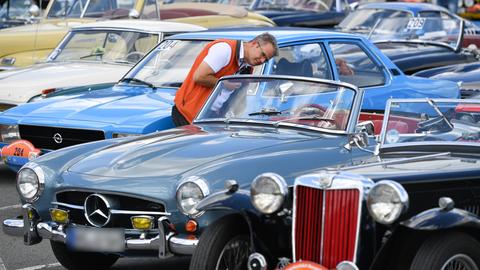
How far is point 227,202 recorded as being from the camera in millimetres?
5535

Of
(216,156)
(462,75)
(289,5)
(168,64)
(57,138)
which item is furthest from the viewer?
(289,5)

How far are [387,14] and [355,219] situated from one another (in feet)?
40.1

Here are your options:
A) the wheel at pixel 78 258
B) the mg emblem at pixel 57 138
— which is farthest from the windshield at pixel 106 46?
the wheel at pixel 78 258

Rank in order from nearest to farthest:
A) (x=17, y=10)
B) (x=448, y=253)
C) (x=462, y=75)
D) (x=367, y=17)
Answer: (x=448, y=253), (x=462, y=75), (x=367, y=17), (x=17, y=10)

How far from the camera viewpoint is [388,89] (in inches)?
400

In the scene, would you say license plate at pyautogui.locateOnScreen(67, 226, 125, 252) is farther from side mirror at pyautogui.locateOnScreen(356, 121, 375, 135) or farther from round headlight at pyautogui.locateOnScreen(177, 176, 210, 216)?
side mirror at pyautogui.locateOnScreen(356, 121, 375, 135)

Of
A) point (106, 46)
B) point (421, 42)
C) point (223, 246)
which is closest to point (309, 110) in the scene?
point (223, 246)

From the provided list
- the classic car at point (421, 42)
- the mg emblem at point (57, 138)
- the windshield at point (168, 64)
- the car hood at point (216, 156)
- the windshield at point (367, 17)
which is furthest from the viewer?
the windshield at point (367, 17)

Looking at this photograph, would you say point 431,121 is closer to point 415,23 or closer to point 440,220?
point 440,220

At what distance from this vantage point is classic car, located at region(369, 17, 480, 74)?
47.0 feet

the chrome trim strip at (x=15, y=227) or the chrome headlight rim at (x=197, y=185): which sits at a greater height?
the chrome headlight rim at (x=197, y=185)

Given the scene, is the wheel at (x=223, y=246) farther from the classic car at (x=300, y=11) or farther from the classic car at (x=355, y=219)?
the classic car at (x=300, y=11)

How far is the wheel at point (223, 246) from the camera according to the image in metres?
5.36

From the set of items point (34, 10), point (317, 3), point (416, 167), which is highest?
point (416, 167)
